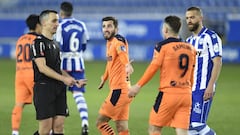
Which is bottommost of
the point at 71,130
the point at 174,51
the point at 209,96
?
the point at 71,130

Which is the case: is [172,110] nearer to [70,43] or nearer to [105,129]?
[105,129]

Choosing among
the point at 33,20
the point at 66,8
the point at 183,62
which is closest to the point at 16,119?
the point at 33,20

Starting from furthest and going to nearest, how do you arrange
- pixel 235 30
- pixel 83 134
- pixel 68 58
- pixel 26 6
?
pixel 26 6 < pixel 235 30 < pixel 68 58 < pixel 83 134

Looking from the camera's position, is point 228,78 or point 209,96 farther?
point 228,78

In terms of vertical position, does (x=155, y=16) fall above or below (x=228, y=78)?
above

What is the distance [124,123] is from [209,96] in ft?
4.56

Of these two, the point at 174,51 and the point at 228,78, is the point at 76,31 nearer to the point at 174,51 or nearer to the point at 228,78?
the point at 174,51

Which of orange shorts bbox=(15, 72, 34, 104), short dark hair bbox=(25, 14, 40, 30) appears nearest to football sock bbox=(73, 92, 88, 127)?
orange shorts bbox=(15, 72, 34, 104)

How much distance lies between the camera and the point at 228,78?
67.8 ft

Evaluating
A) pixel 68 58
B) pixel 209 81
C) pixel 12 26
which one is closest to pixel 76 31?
pixel 68 58

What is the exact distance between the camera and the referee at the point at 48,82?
830 centimetres

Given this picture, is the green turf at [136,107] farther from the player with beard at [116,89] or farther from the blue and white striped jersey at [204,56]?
the blue and white striped jersey at [204,56]

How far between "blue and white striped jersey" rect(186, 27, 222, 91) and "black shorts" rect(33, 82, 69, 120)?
1895 millimetres

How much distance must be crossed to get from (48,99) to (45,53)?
584mm
